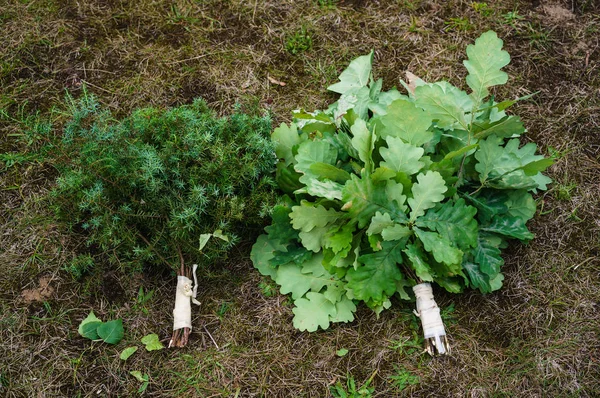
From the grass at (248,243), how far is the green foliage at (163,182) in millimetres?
203

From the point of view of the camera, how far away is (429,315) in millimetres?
2100

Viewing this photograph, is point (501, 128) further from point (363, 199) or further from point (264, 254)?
point (264, 254)

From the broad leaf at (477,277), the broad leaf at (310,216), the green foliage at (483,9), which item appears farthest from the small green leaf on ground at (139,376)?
the green foliage at (483,9)

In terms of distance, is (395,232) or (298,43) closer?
(395,232)

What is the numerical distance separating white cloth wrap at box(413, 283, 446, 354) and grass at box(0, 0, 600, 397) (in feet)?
0.28

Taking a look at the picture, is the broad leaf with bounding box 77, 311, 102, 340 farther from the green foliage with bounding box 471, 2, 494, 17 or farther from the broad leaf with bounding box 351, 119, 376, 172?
the green foliage with bounding box 471, 2, 494, 17

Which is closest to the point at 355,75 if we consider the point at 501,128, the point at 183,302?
the point at 501,128

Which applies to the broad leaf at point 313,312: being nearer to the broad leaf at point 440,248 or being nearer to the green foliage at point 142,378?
the broad leaf at point 440,248

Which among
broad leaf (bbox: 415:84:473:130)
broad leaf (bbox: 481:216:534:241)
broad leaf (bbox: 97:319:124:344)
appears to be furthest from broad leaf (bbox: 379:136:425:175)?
broad leaf (bbox: 97:319:124:344)

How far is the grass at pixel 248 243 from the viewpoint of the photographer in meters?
2.14

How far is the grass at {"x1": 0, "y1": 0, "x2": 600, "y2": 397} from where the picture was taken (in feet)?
7.03

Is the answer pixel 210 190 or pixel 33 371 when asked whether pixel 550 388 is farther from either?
pixel 33 371

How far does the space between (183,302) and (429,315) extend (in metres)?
0.99

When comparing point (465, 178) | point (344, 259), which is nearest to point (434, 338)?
point (344, 259)
